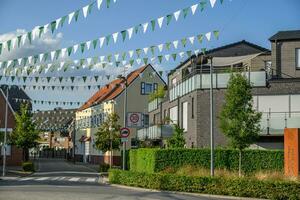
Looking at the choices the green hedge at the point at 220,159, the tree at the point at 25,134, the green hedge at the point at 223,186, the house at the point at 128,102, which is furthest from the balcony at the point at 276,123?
the house at the point at 128,102

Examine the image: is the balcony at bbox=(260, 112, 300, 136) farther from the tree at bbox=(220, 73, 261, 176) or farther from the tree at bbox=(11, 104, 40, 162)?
the tree at bbox=(11, 104, 40, 162)

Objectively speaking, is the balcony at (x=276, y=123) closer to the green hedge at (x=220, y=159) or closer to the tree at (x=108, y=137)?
the green hedge at (x=220, y=159)

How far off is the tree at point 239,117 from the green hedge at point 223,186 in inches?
209

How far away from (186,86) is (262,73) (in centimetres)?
615

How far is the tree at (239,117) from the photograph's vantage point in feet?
92.8

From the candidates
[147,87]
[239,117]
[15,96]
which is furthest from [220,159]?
[15,96]

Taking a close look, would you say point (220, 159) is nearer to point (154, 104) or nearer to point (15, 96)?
point (154, 104)

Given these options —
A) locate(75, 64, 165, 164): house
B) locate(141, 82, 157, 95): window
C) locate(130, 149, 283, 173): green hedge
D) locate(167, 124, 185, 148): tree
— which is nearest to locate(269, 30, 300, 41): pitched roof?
locate(167, 124, 185, 148): tree

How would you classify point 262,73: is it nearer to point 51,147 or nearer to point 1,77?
point 1,77

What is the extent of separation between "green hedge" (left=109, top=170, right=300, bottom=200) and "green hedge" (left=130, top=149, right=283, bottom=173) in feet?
13.0

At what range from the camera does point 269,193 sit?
21641 millimetres

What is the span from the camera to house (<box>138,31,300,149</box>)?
3475 centimetres

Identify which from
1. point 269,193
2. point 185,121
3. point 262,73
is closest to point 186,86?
point 185,121

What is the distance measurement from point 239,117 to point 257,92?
8.43 m
